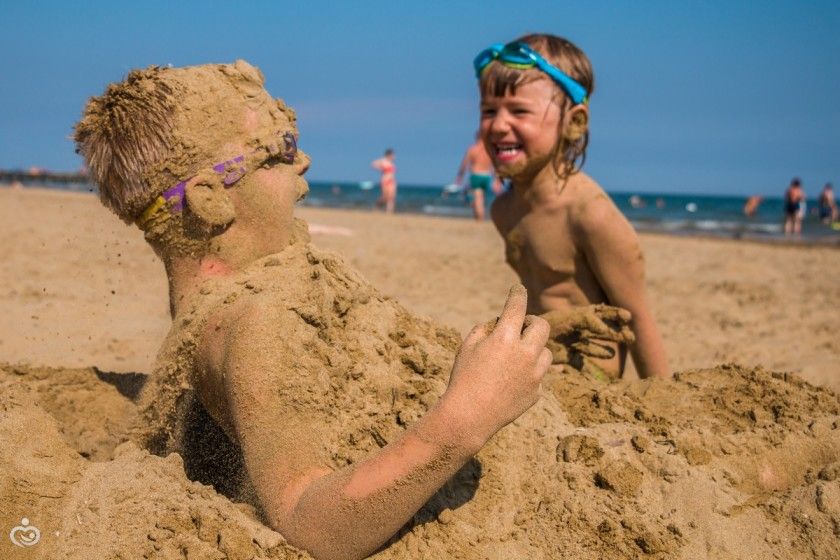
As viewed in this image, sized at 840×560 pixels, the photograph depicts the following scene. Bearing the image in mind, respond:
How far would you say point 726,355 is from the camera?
19.1 feet

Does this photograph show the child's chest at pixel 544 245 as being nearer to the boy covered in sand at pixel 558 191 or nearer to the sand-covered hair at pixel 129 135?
the boy covered in sand at pixel 558 191

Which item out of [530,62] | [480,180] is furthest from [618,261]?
[480,180]

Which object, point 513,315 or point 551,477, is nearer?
point 513,315

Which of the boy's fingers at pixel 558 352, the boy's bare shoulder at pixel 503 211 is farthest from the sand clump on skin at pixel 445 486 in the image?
the boy's bare shoulder at pixel 503 211

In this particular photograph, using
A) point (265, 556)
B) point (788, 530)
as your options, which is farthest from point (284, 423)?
point (788, 530)

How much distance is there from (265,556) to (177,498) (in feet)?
1.08

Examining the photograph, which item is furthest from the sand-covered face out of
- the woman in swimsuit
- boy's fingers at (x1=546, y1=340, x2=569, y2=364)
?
the woman in swimsuit

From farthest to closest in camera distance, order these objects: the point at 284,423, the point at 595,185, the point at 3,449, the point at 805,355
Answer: the point at 805,355, the point at 595,185, the point at 3,449, the point at 284,423

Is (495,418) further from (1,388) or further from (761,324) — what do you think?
(761,324)

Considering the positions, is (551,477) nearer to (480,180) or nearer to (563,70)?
(563,70)

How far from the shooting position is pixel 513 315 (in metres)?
1.94

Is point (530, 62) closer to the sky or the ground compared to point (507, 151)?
closer to the sky

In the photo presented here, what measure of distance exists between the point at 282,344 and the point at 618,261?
214 centimetres

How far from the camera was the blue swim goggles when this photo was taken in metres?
4.02
